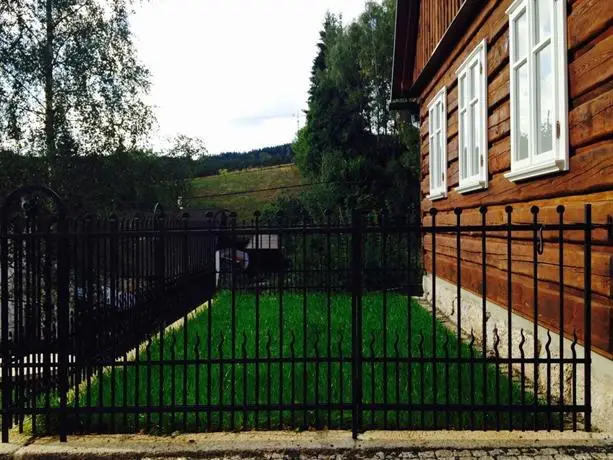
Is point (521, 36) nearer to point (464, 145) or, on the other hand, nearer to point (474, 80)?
point (474, 80)

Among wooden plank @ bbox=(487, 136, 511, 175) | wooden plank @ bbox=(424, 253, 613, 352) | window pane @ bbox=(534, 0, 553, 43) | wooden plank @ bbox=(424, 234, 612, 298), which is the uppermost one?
window pane @ bbox=(534, 0, 553, 43)

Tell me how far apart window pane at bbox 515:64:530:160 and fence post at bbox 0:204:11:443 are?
4850 millimetres

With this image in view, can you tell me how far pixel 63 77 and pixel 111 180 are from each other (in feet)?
12.8

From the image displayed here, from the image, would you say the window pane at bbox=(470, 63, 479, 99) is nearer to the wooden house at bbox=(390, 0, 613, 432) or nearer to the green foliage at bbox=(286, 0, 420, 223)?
the wooden house at bbox=(390, 0, 613, 432)

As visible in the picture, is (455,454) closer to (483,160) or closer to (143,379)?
(143,379)

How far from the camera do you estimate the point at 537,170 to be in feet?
19.6

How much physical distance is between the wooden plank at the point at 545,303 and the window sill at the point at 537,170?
106 centimetres

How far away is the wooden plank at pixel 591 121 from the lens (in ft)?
15.5

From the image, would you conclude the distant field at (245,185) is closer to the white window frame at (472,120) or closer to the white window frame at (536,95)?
the white window frame at (472,120)

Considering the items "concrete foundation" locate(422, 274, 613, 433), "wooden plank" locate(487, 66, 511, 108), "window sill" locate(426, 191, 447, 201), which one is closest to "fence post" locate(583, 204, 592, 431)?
"concrete foundation" locate(422, 274, 613, 433)

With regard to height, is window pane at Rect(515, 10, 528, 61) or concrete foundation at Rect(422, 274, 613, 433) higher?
window pane at Rect(515, 10, 528, 61)

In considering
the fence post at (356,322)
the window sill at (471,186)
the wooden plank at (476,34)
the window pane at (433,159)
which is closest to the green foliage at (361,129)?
the window pane at (433,159)

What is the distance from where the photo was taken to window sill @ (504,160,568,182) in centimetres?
550

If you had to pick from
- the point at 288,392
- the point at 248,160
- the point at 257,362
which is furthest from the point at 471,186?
the point at 248,160
